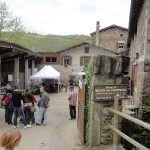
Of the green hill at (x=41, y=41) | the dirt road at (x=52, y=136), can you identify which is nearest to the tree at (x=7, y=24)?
the green hill at (x=41, y=41)

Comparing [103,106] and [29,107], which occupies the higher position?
[103,106]

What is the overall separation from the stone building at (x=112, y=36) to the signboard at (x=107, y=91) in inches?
1416

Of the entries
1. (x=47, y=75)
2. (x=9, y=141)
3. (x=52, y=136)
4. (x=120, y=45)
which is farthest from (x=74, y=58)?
(x=9, y=141)

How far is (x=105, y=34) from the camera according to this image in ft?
144

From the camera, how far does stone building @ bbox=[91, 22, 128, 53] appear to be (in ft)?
144

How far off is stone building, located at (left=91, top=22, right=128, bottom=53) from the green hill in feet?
34.2

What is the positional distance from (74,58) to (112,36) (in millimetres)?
7499

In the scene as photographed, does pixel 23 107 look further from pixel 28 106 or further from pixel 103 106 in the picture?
pixel 103 106

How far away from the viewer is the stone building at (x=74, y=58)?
3944cm

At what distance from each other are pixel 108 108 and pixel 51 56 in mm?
32959

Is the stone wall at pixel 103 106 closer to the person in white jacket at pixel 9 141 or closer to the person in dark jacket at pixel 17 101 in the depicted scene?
the person in dark jacket at pixel 17 101

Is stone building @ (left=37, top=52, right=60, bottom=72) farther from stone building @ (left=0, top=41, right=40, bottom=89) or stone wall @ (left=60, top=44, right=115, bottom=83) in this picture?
stone building @ (left=0, top=41, right=40, bottom=89)

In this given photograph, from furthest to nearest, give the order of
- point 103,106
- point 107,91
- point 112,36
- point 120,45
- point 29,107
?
point 120,45
point 112,36
point 29,107
point 103,106
point 107,91

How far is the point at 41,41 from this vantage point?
7100cm
